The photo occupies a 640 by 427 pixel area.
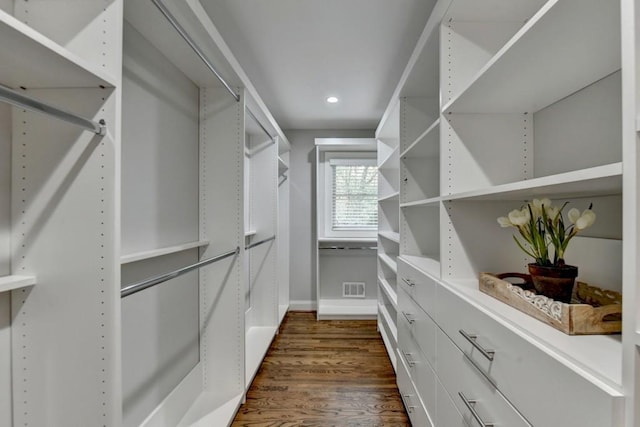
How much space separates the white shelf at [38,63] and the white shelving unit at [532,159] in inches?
43.8

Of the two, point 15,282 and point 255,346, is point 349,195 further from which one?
point 15,282

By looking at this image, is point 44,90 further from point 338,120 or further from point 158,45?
point 338,120

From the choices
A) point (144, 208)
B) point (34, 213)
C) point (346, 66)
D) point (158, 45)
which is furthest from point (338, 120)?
point (34, 213)

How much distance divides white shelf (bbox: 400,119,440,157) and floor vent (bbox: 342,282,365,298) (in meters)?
2.30

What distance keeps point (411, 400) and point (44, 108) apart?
82.2 inches

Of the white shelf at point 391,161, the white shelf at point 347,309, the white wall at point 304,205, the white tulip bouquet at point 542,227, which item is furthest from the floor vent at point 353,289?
the white tulip bouquet at point 542,227

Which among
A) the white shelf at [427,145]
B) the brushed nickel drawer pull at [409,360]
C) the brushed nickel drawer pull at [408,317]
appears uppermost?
the white shelf at [427,145]

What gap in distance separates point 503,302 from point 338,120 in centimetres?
313

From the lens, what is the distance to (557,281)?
0.97 m

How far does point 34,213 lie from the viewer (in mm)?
915

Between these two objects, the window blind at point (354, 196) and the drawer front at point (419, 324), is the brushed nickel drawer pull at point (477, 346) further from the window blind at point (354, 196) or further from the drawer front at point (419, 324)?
the window blind at point (354, 196)

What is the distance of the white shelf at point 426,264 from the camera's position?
1.66 metres

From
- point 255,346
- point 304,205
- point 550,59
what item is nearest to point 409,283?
point 550,59

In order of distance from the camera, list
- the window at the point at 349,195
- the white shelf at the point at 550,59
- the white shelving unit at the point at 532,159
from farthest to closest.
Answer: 1. the window at the point at 349,195
2. the white shelf at the point at 550,59
3. the white shelving unit at the point at 532,159
